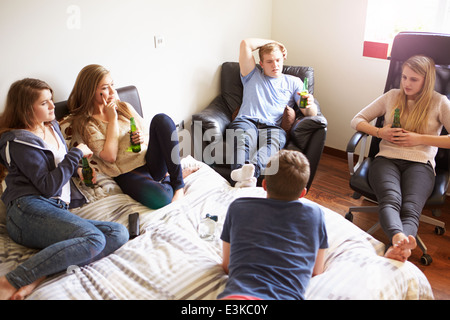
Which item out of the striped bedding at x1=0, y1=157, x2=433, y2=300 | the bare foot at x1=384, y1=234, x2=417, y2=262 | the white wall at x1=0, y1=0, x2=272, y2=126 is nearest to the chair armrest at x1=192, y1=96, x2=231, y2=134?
the white wall at x1=0, y1=0, x2=272, y2=126

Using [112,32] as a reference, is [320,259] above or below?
below

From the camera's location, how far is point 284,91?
2.96 metres

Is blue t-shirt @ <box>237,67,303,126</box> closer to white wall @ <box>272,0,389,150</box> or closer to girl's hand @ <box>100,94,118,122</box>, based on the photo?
white wall @ <box>272,0,389,150</box>

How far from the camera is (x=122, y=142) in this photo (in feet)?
7.36

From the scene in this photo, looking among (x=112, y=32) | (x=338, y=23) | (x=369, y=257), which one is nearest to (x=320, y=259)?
(x=369, y=257)

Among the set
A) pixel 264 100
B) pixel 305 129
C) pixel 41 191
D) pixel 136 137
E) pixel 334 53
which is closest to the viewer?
pixel 41 191

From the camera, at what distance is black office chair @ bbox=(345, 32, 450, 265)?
2213 mm

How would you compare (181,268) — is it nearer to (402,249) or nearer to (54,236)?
(54,236)

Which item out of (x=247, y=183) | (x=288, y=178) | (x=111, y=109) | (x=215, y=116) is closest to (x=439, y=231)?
(x=247, y=183)

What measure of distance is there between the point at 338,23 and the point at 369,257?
224 cm

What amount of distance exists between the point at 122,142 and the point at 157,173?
273mm

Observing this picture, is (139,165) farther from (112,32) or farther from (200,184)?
(112,32)
